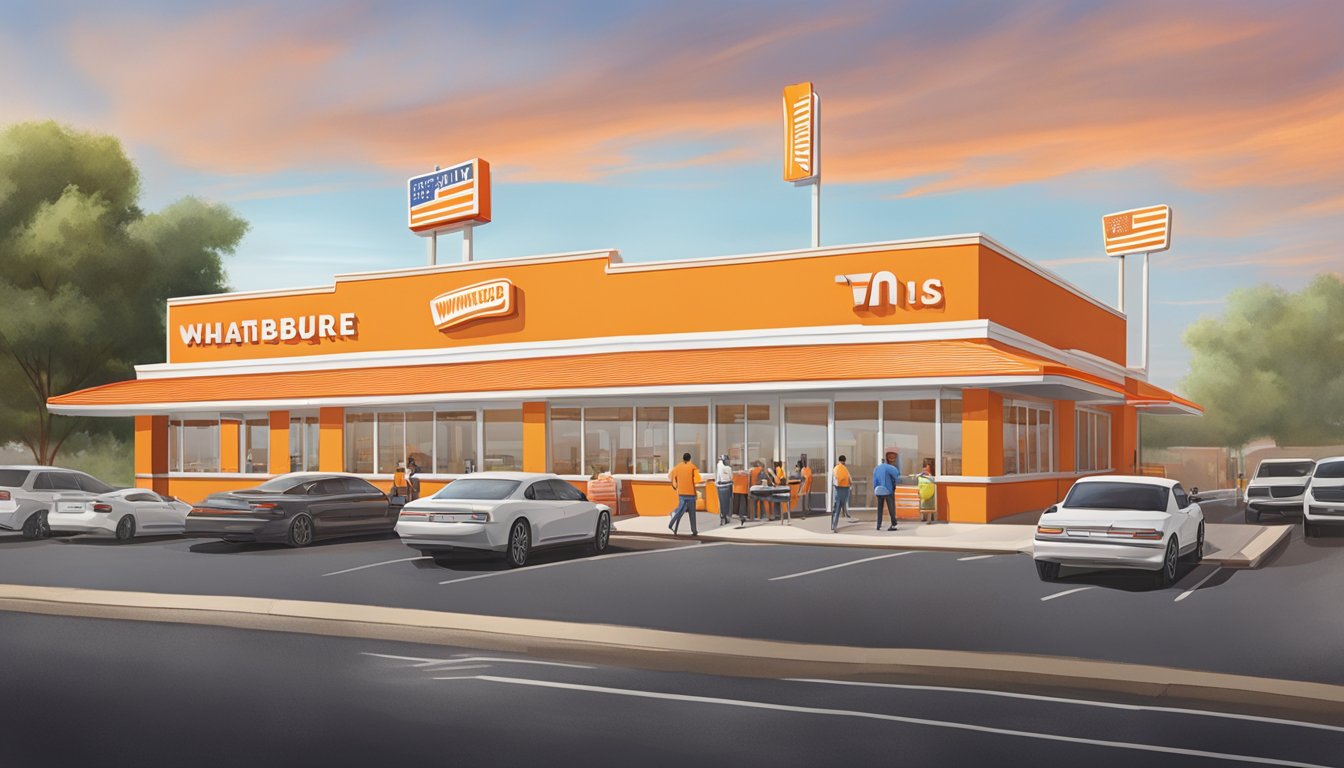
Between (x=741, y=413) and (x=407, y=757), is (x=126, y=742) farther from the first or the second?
(x=741, y=413)

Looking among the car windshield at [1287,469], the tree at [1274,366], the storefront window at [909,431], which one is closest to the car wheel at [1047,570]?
the storefront window at [909,431]

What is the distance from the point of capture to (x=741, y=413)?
97.8 feet

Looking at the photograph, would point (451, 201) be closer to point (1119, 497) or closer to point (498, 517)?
point (498, 517)

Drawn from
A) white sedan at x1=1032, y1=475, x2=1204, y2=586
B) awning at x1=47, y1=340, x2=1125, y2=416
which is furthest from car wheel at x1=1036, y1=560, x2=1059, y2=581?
awning at x1=47, y1=340, x2=1125, y2=416

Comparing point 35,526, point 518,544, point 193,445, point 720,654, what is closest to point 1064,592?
point 720,654

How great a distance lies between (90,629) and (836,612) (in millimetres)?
8672

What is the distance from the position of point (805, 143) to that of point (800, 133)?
37cm

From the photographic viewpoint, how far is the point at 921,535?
23969mm

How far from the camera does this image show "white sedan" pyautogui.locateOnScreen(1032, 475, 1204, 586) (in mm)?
16016

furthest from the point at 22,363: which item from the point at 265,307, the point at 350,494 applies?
the point at 350,494

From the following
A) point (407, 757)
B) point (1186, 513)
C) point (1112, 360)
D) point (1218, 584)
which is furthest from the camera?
point (1112, 360)

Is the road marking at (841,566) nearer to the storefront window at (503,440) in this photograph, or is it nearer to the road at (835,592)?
the road at (835,592)

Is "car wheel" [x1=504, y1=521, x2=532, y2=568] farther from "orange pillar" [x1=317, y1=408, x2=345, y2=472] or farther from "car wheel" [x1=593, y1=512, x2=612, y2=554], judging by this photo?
"orange pillar" [x1=317, y1=408, x2=345, y2=472]

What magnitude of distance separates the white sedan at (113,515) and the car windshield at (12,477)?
4.59 ft
